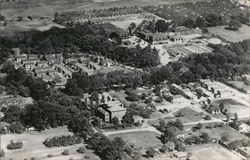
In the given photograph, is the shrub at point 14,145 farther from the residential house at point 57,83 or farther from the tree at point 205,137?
the tree at point 205,137

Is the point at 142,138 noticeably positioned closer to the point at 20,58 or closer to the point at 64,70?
the point at 64,70

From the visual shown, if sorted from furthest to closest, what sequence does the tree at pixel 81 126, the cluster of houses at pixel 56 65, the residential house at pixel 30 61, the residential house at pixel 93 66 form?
the residential house at pixel 30 61 → the residential house at pixel 93 66 → the cluster of houses at pixel 56 65 → the tree at pixel 81 126

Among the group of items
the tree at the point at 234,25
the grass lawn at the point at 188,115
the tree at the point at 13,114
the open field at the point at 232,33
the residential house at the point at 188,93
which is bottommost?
the grass lawn at the point at 188,115

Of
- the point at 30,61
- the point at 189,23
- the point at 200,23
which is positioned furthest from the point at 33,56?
the point at 200,23

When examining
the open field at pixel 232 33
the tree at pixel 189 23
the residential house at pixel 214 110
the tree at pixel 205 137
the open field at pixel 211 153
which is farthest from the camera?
the tree at pixel 189 23

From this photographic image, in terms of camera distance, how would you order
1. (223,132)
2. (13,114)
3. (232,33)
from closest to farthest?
(223,132)
(13,114)
(232,33)

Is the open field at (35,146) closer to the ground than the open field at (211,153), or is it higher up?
higher up

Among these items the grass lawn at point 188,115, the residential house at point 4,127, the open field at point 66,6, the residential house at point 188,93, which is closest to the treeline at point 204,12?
the open field at point 66,6

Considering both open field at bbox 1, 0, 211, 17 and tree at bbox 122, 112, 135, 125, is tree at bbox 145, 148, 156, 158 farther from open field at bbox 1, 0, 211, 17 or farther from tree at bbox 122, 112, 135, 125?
open field at bbox 1, 0, 211, 17
